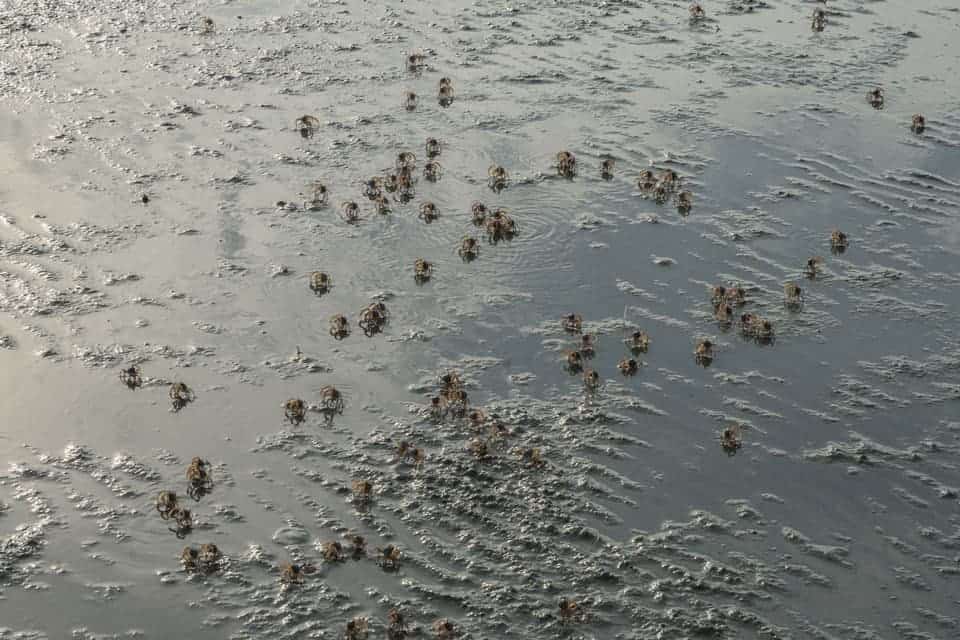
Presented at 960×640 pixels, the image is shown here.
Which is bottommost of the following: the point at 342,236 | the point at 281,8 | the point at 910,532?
the point at 910,532

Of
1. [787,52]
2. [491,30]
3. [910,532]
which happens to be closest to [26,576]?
[910,532]

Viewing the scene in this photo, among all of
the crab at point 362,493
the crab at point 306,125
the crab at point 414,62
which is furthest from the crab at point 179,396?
the crab at point 414,62

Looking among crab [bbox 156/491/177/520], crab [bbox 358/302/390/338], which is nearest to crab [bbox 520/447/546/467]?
crab [bbox 358/302/390/338]

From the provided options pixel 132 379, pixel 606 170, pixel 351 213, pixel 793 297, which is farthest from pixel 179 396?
pixel 793 297

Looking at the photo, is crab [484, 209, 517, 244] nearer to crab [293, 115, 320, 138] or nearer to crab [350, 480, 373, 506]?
crab [293, 115, 320, 138]

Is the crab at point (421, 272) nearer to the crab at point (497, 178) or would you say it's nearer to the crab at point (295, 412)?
the crab at point (497, 178)

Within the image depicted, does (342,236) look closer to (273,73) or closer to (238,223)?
(238,223)
